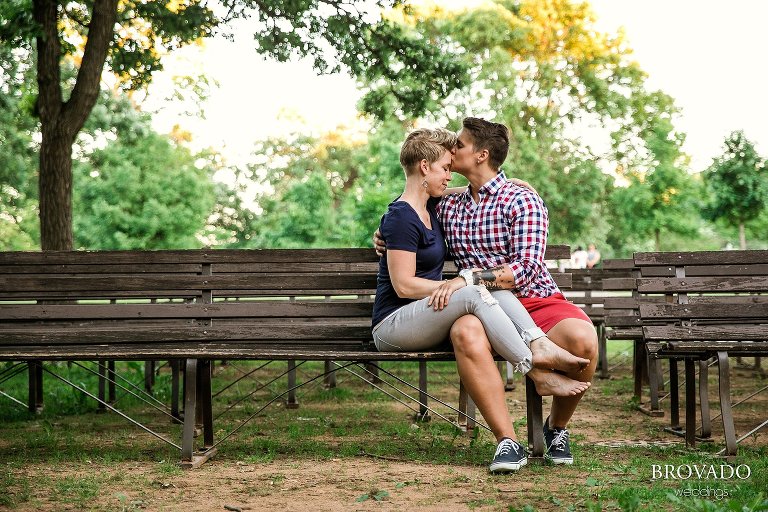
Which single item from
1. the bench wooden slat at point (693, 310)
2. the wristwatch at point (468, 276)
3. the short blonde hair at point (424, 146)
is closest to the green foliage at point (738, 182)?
the bench wooden slat at point (693, 310)

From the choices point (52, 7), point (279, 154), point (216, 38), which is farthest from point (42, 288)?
point (279, 154)

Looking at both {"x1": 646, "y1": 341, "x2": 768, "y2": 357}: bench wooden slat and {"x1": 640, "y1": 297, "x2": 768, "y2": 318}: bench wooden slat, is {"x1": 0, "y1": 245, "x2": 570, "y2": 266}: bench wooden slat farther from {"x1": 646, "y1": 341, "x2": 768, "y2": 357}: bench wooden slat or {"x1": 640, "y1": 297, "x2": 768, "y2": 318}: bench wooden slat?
{"x1": 646, "y1": 341, "x2": 768, "y2": 357}: bench wooden slat

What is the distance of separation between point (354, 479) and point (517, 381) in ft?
21.2

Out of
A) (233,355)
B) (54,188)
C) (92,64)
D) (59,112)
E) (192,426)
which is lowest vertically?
(192,426)

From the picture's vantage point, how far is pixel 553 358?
521 cm

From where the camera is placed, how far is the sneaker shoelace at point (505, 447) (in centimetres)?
506

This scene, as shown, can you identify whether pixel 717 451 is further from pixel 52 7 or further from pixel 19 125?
pixel 19 125

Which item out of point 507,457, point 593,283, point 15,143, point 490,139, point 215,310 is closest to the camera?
point 507,457

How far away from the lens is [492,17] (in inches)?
1448

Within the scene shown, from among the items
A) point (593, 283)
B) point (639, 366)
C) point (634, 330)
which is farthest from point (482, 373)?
point (593, 283)

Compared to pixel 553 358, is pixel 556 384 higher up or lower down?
lower down

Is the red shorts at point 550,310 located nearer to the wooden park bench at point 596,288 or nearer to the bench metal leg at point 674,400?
the bench metal leg at point 674,400

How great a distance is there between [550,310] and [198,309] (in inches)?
91.3

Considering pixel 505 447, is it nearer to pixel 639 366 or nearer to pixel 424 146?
pixel 424 146
